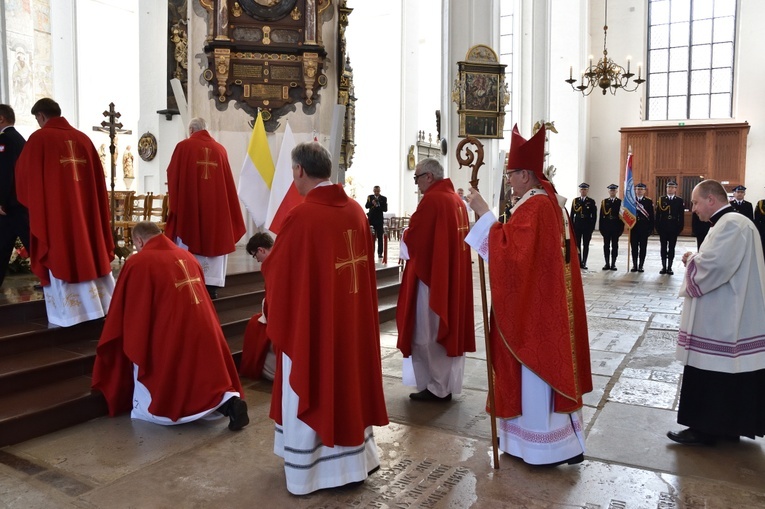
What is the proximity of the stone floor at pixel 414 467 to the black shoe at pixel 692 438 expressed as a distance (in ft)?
0.26

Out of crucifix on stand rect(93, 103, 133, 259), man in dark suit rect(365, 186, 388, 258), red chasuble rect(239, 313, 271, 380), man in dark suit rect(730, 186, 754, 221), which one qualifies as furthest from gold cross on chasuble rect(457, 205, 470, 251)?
man in dark suit rect(365, 186, 388, 258)

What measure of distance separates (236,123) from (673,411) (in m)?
7.46

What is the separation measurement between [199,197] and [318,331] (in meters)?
3.58

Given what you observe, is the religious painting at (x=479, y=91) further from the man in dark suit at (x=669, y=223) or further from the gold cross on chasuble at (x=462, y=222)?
the gold cross on chasuble at (x=462, y=222)

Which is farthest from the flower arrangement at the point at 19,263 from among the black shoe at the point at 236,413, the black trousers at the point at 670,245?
the black trousers at the point at 670,245

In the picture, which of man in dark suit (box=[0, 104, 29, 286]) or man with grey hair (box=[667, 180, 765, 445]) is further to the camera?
man in dark suit (box=[0, 104, 29, 286])

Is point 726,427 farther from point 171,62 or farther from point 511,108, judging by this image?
point 511,108

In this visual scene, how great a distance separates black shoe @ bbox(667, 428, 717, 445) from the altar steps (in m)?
3.58

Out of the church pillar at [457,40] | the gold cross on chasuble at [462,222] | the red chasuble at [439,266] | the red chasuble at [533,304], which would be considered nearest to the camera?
the red chasuble at [533,304]

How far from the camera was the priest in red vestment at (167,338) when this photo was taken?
167 inches

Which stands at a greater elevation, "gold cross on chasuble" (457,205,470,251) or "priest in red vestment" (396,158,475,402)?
"gold cross on chasuble" (457,205,470,251)

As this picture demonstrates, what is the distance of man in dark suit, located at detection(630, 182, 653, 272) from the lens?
43.8 feet

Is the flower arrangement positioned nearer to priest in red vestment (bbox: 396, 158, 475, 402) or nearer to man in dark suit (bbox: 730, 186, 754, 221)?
priest in red vestment (bbox: 396, 158, 475, 402)

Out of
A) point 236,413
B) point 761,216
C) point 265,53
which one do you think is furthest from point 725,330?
point 761,216
